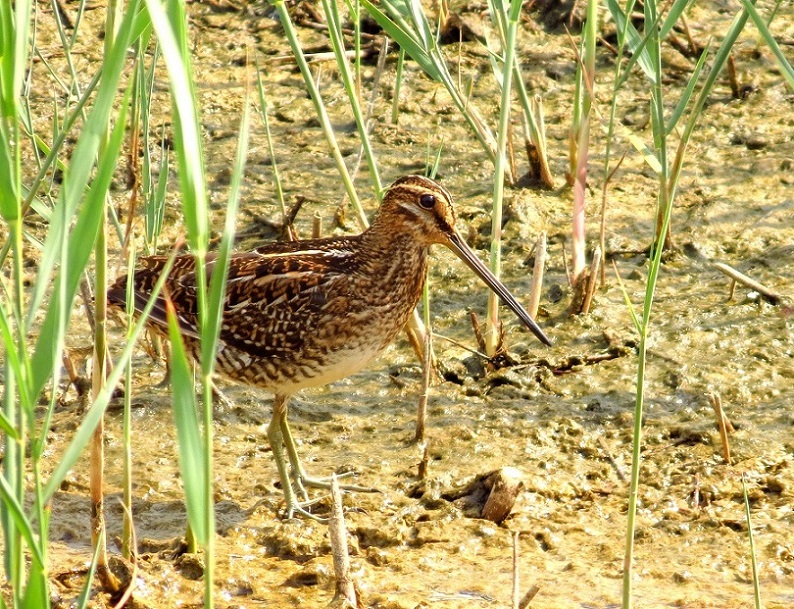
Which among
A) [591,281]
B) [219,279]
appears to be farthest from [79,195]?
[591,281]

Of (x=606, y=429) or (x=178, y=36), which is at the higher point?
(x=178, y=36)

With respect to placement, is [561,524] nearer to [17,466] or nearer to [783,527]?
[783,527]

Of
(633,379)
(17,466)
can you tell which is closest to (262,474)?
(633,379)

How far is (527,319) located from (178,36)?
9.32 feet

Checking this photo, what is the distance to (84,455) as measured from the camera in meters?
4.92

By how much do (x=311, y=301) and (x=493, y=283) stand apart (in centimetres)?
73

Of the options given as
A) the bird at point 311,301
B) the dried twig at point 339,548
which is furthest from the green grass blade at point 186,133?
the bird at point 311,301

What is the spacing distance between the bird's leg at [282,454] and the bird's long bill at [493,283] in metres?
0.90

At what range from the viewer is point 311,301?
4.70 metres

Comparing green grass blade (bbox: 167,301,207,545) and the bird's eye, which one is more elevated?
green grass blade (bbox: 167,301,207,545)

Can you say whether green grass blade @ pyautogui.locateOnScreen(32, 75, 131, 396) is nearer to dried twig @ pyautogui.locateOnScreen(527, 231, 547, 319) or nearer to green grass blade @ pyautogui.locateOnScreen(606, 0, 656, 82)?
green grass blade @ pyautogui.locateOnScreen(606, 0, 656, 82)

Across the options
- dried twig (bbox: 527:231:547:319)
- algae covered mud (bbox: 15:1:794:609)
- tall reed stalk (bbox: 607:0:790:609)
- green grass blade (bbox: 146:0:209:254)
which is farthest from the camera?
dried twig (bbox: 527:231:547:319)

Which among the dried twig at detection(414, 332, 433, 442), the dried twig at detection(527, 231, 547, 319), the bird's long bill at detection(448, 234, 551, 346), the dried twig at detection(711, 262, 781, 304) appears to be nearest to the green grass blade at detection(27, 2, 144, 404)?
the dried twig at detection(414, 332, 433, 442)

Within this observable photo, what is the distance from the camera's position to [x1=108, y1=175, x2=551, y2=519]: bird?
4.66 m
